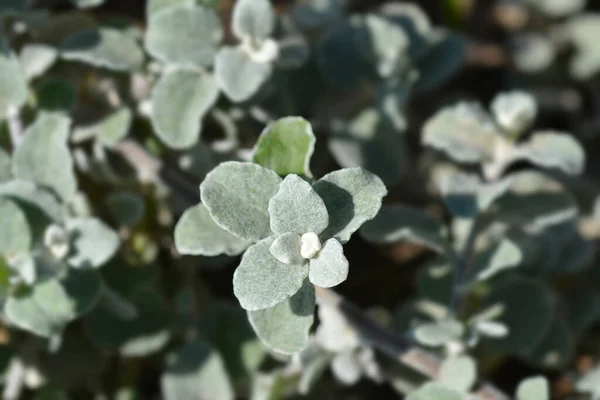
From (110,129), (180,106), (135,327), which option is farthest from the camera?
(135,327)

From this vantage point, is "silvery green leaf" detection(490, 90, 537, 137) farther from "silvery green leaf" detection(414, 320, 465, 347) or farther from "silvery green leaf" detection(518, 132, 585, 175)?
"silvery green leaf" detection(414, 320, 465, 347)

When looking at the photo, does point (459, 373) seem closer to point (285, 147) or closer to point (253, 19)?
point (285, 147)

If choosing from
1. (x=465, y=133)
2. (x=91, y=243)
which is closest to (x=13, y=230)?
(x=91, y=243)

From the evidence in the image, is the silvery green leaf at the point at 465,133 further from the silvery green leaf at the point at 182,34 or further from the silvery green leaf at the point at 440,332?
the silvery green leaf at the point at 182,34

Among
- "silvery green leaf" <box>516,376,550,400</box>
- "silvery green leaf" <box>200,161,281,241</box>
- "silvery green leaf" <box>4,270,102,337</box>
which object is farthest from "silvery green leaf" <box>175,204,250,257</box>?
"silvery green leaf" <box>516,376,550,400</box>

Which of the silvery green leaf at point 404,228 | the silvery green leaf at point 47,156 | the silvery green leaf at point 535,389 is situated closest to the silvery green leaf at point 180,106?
A: the silvery green leaf at point 47,156
